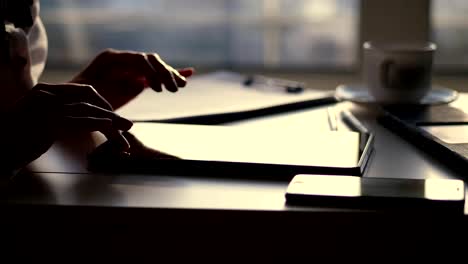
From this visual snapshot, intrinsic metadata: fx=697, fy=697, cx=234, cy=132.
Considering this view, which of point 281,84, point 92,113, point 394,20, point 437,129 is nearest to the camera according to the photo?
point 92,113

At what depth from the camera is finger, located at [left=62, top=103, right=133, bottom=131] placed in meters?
0.67

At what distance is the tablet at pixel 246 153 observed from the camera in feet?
2.15

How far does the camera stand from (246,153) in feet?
2.29

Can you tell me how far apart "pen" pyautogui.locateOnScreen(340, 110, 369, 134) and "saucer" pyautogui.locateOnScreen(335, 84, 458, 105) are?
0.08 meters

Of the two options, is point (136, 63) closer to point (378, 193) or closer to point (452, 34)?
point (378, 193)

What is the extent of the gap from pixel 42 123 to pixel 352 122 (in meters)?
0.41

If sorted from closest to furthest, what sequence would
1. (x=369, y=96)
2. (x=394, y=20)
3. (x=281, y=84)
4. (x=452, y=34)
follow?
(x=369, y=96) < (x=281, y=84) < (x=394, y=20) < (x=452, y=34)

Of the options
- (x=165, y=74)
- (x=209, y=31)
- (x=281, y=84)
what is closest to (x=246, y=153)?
(x=165, y=74)

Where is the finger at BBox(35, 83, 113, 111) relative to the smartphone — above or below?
above

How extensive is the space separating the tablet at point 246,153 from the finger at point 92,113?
0.10ft

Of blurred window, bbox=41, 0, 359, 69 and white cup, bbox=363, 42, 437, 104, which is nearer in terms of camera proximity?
white cup, bbox=363, 42, 437, 104

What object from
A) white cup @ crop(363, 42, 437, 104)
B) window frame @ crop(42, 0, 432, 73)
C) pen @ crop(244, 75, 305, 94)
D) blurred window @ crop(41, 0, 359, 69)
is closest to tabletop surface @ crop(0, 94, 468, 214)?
white cup @ crop(363, 42, 437, 104)

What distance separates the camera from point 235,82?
4.06 feet

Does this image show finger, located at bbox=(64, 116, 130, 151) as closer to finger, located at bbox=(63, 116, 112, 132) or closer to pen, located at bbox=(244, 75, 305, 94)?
finger, located at bbox=(63, 116, 112, 132)
